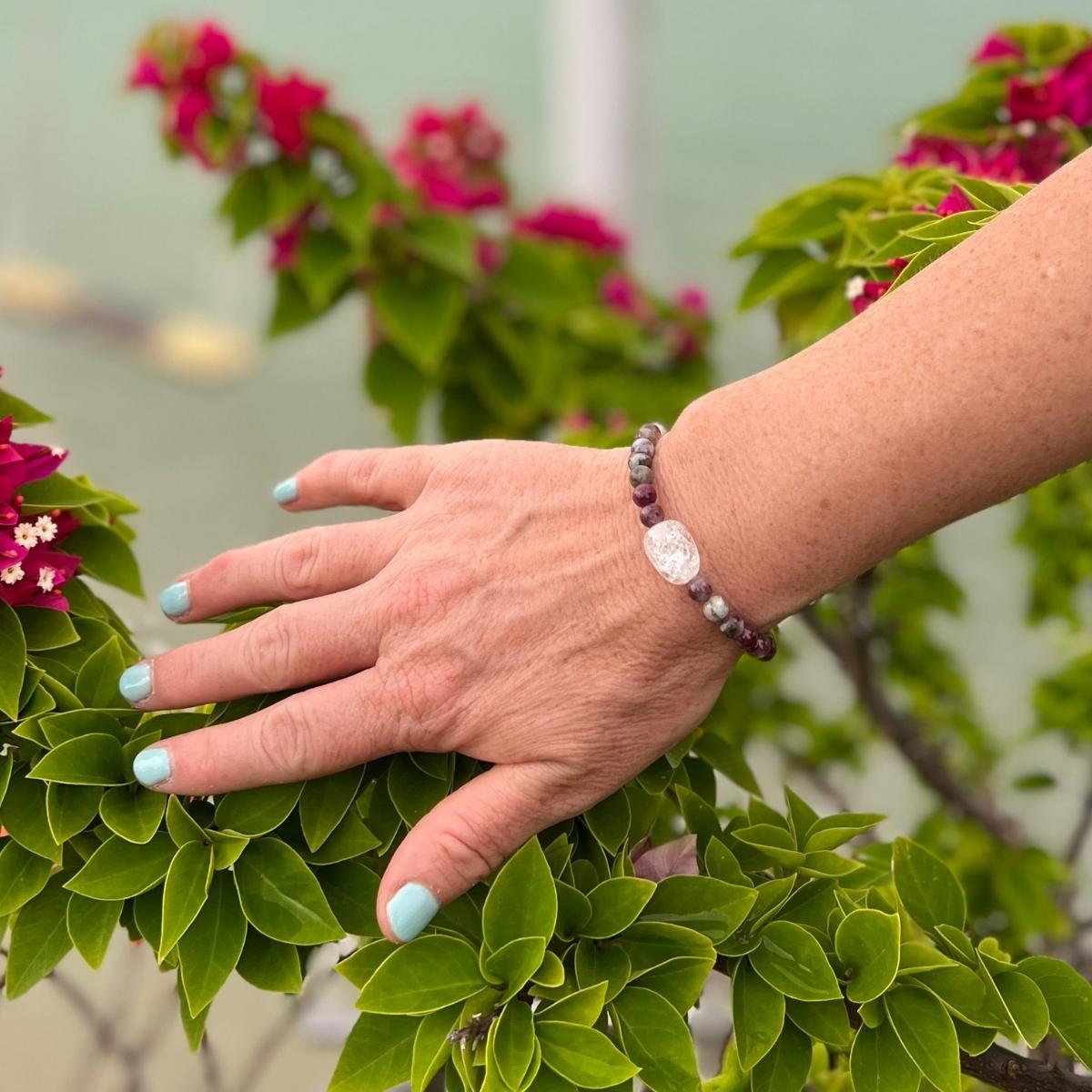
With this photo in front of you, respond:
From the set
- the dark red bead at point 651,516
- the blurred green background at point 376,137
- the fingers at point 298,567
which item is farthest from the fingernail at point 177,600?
the blurred green background at point 376,137

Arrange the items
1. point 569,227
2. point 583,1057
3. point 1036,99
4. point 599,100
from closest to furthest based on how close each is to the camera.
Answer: point 583,1057, point 1036,99, point 569,227, point 599,100

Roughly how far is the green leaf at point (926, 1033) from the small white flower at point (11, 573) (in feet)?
1.26

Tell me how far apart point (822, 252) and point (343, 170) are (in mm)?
618

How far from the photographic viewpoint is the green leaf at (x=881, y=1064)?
16.4 inches

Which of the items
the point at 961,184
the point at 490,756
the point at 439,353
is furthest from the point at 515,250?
the point at 490,756

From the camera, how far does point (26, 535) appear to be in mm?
468

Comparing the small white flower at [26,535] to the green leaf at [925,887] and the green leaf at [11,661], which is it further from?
the green leaf at [925,887]

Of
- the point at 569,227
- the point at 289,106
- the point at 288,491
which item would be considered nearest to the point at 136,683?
the point at 288,491

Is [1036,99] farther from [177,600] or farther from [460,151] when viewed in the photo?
[460,151]

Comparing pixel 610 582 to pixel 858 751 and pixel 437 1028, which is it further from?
pixel 858 751

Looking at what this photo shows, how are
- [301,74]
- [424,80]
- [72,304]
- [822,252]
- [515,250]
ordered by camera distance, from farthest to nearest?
[424,80] → [72,304] → [515,250] → [301,74] → [822,252]

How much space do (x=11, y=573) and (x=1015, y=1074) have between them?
17.9 inches

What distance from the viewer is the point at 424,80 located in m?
2.34

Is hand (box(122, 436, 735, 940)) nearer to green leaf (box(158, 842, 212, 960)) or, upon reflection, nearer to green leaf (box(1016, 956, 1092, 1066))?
green leaf (box(158, 842, 212, 960))
